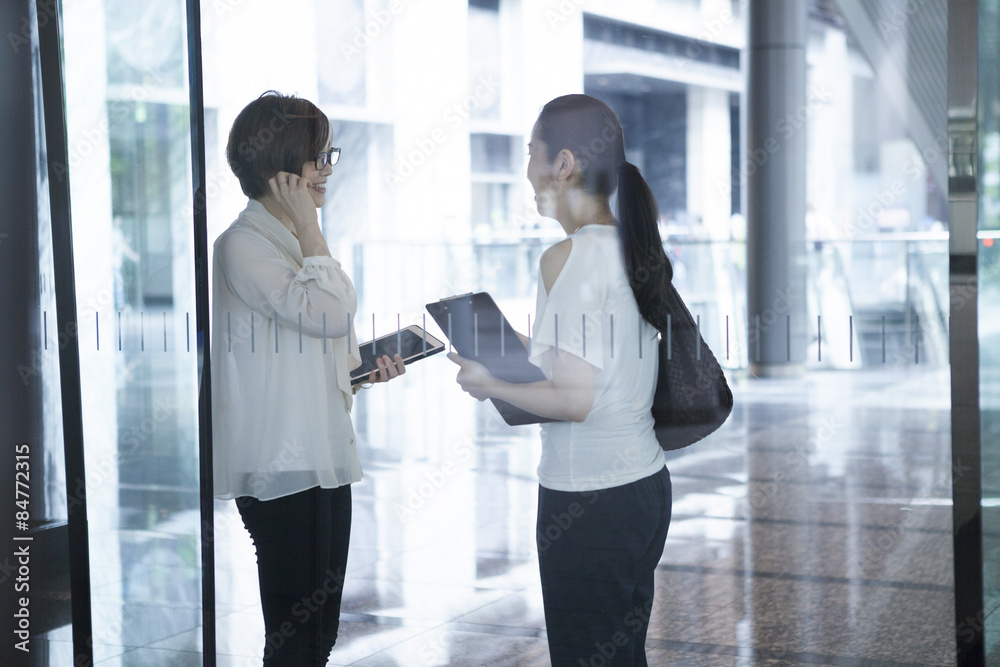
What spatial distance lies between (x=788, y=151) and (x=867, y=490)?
2612 millimetres

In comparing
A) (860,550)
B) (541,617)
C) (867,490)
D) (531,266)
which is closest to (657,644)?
(541,617)

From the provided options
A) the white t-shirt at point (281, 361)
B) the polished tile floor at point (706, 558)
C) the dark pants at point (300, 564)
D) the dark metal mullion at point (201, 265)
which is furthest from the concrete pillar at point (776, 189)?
the dark metal mullion at point (201, 265)

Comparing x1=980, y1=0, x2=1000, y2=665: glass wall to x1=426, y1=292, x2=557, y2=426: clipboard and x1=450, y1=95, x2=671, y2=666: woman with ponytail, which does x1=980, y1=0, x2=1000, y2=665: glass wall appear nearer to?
x1=450, y1=95, x2=671, y2=666: woman with ponytail

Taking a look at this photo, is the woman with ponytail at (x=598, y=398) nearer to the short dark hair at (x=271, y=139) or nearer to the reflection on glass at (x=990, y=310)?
the short dark hair at (x=271, y=139)

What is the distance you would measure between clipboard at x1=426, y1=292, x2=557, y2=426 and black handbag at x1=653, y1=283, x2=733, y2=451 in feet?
0.77

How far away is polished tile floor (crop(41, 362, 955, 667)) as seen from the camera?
3.38 m

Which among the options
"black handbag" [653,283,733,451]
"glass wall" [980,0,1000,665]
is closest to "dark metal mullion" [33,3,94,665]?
"black handbag" [653,283,733,451]

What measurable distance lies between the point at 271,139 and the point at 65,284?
0.63 meters

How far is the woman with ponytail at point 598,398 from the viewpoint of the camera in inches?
76.0

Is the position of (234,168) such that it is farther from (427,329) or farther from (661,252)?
(661,252)

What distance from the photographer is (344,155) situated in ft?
12.6

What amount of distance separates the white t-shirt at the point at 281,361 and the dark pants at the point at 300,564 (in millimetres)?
41

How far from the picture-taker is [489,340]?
2332 millimetres

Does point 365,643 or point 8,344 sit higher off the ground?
point 8,344
